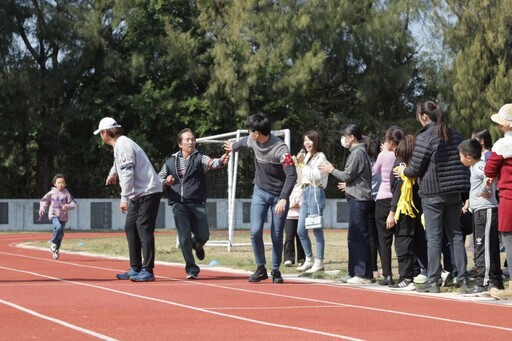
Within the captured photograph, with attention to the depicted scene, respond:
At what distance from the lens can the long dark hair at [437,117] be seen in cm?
1121

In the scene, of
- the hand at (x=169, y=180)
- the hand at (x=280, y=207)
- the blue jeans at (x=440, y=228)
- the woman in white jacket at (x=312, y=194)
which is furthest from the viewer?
the woman in white jacket at (x=312, y=194)

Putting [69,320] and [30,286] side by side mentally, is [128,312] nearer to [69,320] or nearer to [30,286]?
[69,320]

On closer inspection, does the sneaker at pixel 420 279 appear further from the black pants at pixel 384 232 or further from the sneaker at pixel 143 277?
the sneaker at pixel 143 277

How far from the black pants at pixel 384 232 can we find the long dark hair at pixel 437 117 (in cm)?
142

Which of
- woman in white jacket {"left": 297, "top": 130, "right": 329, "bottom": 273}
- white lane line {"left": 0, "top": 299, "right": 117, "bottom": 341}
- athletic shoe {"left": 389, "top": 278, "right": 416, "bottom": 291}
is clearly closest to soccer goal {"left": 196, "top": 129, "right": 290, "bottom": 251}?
woman in white jacket {"left": 297, "top": 130, "right": 329, "bottom": 273}

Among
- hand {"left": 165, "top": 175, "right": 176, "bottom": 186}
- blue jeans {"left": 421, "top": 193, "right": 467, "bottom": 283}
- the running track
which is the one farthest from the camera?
hand {"left": 165, "top": 175, "right": 176, "bottom": 186}

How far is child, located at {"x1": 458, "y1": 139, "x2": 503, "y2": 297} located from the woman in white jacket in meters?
3.35

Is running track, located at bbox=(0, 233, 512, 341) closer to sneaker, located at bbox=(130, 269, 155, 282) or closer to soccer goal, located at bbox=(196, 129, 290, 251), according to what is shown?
sneaker, located at bbox=(130, 269, 155, 282)

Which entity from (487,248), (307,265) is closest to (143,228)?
(307,265)

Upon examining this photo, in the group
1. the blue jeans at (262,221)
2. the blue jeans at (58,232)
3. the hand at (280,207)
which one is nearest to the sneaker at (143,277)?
the blue jeans at (262,221)

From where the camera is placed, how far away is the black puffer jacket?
36.8 ft

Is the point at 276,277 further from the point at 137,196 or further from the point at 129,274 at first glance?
the point at 137,196

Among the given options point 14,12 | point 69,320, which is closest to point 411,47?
point 14,12

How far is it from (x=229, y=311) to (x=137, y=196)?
3.91m
